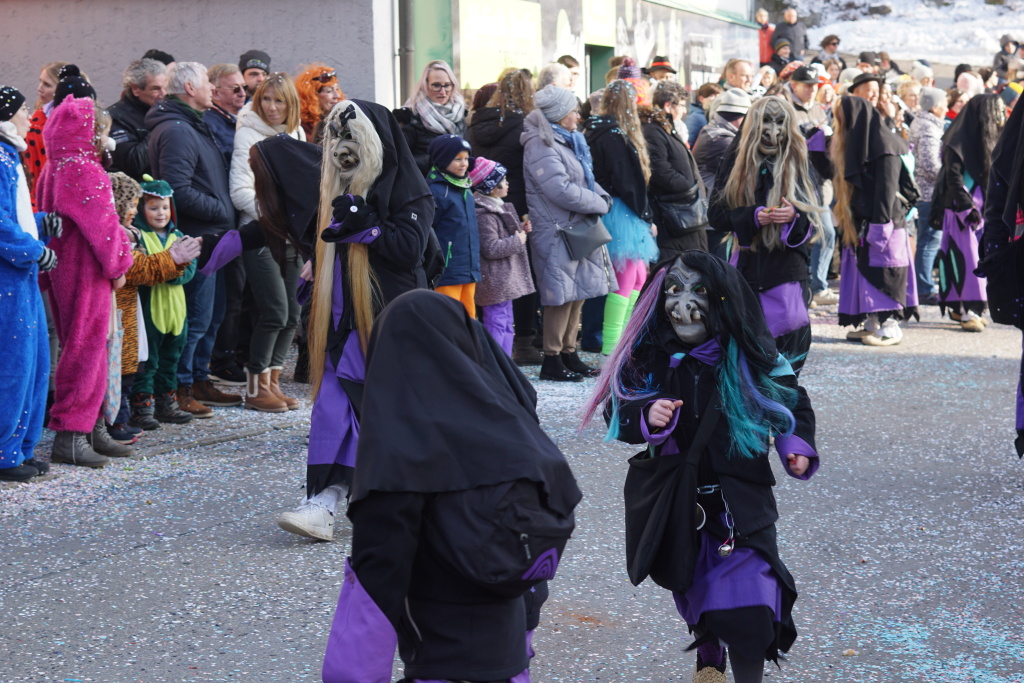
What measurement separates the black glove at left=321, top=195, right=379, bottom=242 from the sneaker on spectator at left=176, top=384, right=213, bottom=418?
2.82m

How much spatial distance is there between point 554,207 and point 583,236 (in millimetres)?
303

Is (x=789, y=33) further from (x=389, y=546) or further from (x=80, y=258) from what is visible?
(x=389, y=546)

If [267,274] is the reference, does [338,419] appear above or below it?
below

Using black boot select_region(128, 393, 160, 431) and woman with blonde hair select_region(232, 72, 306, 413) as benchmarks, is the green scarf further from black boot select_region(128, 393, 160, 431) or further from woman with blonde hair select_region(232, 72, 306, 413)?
woman with blonde hair select_region(232, 72, 306, 413)

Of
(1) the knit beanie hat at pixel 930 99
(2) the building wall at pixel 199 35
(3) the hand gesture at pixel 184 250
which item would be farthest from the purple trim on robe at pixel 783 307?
(1) the knit beanie hat at pixel 930 99

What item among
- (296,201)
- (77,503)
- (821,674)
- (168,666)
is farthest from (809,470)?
(77,503)

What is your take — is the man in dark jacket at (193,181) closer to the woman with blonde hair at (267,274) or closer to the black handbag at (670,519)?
the woman with blonde hair at (267,274)

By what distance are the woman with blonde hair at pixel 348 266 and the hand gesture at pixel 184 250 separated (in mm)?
1816

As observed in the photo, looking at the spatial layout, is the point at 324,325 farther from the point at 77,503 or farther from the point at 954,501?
the point at 954,501

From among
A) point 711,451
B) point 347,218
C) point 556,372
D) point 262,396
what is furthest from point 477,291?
point 711,451

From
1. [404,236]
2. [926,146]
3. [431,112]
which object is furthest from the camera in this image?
[926,146]

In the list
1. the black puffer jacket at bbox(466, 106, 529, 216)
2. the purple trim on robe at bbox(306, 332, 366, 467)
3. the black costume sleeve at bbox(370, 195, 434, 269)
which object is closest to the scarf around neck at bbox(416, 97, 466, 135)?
the black puffer jacket at bbox(466, 106, 529, 216)

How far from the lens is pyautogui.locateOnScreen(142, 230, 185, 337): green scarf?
7.17 m

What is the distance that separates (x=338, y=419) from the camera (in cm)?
518
